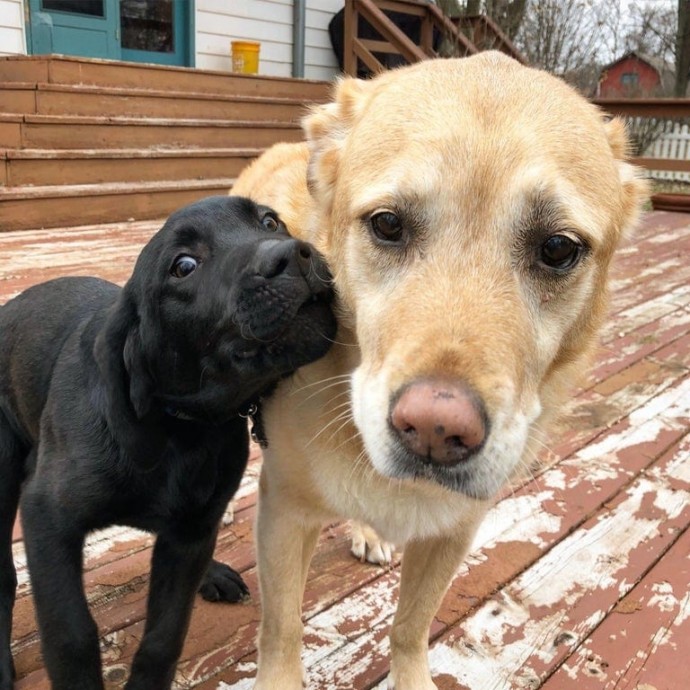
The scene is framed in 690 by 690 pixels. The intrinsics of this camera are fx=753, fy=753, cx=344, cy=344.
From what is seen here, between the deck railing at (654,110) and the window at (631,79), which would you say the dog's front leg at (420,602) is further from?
the window at (631,79)

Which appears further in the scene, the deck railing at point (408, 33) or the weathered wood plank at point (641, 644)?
the deck railing at point (408, 33)

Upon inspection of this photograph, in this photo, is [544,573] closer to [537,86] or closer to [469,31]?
[537,86]

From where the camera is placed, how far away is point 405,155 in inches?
60.9

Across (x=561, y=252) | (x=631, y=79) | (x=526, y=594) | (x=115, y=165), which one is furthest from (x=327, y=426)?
(x=631, y=79)

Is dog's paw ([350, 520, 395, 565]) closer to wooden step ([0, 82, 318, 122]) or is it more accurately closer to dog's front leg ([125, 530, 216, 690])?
dog's front leg ([125, 530, 216, 690])

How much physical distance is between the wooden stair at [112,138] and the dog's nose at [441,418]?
17.5 feet

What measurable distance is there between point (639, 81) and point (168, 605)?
948 inches

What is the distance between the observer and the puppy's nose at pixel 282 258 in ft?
5.23

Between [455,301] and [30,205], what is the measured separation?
17.4 feet

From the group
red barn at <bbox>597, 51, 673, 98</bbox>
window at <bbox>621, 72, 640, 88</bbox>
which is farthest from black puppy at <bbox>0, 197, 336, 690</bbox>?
window at <bbox>621, 72, 640, 88</bbox>

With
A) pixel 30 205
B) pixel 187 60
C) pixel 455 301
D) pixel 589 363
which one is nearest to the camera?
pixel 455 301

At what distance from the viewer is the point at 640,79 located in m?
23.0

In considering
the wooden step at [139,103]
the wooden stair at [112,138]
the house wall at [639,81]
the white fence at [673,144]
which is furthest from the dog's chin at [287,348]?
the house wall at [639,81]

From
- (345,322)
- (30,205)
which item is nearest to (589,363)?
(345,322)
